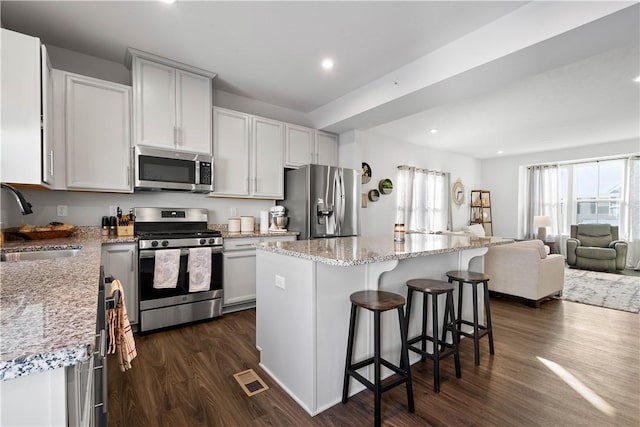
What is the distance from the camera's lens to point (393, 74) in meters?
3.18

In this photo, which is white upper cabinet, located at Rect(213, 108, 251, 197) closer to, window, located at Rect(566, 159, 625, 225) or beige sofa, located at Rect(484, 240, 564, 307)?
beige sofa, located at Rect(484, 240, 564, 307)

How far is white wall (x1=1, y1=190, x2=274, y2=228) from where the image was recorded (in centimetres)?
265

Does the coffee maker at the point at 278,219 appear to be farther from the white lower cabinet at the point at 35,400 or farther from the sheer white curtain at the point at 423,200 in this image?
the white lower cabinet at the point at 35,400

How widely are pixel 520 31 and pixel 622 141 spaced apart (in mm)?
6210

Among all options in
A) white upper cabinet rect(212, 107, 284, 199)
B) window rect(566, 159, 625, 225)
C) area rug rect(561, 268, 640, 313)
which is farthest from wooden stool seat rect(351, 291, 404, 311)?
window rect(566, 159, 625, 225)

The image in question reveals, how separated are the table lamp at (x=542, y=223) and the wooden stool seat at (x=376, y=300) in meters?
6.89

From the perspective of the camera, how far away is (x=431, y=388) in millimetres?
1956

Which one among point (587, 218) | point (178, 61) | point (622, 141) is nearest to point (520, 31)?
point (178, 61)

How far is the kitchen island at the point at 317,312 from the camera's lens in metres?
1.71

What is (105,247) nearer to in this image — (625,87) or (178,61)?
(178,61)

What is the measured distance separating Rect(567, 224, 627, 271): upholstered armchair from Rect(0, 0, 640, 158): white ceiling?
2996mm

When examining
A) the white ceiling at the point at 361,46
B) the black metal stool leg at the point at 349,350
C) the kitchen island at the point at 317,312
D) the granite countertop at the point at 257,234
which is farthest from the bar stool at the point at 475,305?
the granite countertop at the point at 257,234

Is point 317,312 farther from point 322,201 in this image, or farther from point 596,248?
point 596,248

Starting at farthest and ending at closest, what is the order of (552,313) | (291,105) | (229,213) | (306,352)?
(291,105) < (229,213) < (552,313) < (306,352)
